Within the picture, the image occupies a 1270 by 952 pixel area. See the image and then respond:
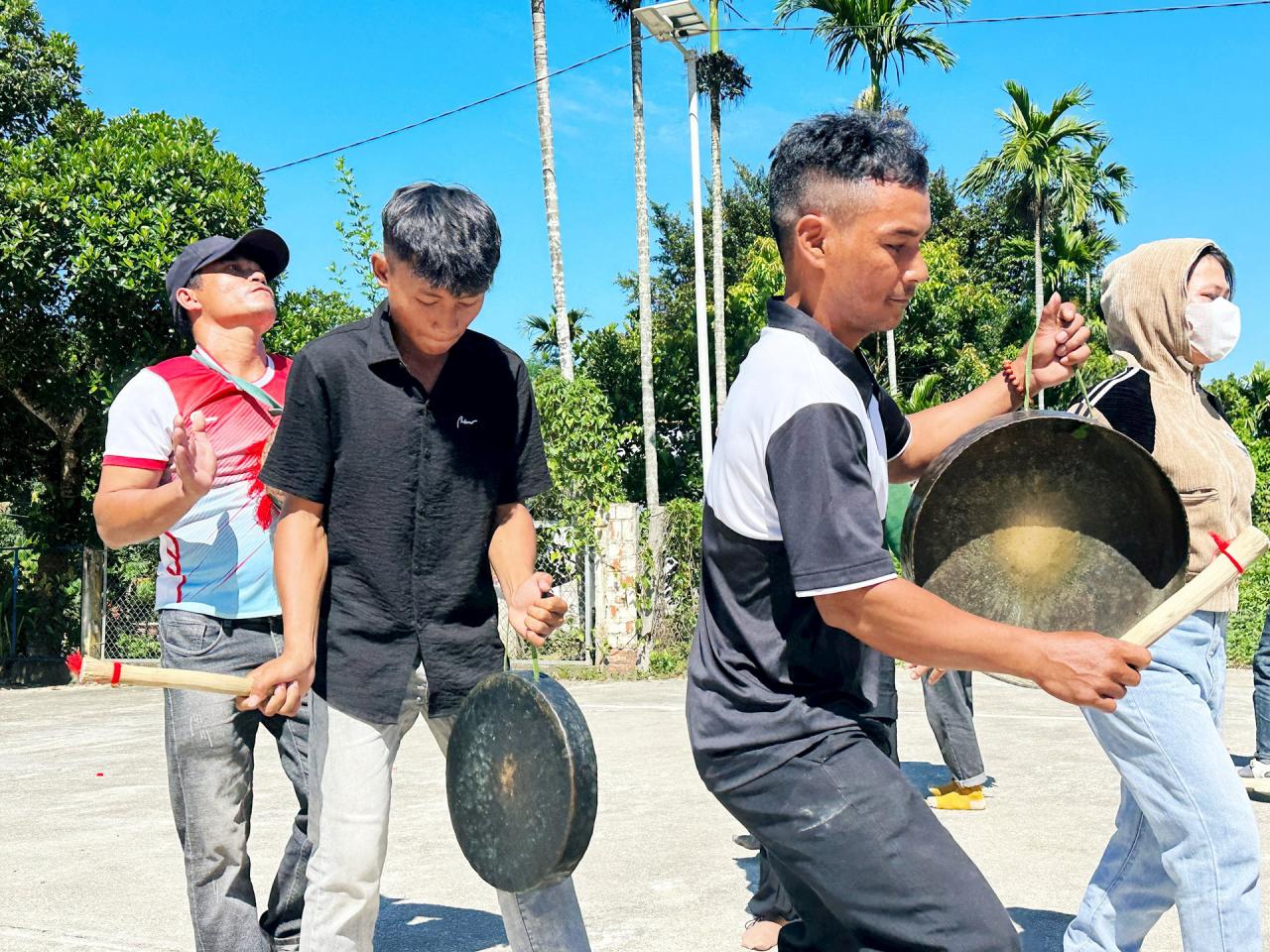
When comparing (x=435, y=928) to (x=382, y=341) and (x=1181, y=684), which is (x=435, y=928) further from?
(x=1181, y=684)

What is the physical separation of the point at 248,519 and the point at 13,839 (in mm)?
3454

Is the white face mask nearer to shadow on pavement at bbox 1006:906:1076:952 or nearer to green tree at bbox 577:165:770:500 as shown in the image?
shadow on pavement at bbox 1006:906:1076:952

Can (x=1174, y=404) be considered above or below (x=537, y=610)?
above

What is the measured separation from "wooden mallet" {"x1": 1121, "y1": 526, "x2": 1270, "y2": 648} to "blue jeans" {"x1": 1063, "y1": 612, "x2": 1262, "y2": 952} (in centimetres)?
55

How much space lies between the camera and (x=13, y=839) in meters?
5.69

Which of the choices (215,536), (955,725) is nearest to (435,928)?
(215,536)

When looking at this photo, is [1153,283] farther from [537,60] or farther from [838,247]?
[537,60]

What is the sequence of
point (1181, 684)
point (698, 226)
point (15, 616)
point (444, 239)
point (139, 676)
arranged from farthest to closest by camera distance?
point (698, 226)
point (15, 616)
point (1181, 684)
point (444, 239)
point (139, 676)

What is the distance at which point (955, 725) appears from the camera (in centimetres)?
564

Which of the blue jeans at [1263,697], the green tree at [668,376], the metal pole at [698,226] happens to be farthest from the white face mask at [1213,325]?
the green tree at [668,376]

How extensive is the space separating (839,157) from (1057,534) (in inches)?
31.7

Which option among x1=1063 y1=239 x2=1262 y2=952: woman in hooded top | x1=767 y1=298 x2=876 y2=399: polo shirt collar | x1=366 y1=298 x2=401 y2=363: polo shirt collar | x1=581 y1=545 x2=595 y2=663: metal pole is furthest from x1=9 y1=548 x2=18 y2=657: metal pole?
x1=767 y1=298 x2=876 y2=399: polo shirt collar

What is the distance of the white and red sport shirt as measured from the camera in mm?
3168

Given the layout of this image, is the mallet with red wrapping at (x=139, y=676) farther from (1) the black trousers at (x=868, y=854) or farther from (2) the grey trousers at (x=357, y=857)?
(1) the black trousers at (x=868, y=854)
